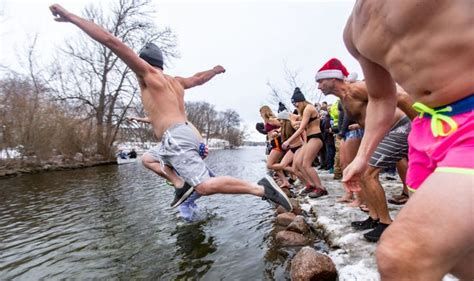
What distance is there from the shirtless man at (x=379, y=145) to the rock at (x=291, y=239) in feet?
1.94

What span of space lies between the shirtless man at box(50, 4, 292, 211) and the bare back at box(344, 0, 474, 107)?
2.41 meters

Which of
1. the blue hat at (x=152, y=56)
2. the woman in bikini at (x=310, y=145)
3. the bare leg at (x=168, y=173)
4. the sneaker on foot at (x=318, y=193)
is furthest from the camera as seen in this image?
the woman in bikini at (x=310, y=145)

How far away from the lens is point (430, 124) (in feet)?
3.93

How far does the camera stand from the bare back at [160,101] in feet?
12.1

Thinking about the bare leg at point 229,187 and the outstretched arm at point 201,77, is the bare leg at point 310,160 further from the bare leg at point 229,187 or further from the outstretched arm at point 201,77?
the bare leg at point 229,187

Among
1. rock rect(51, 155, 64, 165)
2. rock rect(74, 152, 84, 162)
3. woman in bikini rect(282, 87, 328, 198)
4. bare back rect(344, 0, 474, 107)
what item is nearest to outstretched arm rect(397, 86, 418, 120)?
bare back rect(344, 0, 474, 107)

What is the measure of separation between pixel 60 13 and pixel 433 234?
3.25 metres

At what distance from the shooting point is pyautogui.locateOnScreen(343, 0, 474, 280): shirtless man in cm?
86

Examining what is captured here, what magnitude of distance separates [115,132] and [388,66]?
25.7 metres

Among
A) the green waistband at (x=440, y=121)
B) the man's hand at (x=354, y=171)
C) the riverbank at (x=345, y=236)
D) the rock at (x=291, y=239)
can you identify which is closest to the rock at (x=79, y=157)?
the riverbank at (x=345, y=236)

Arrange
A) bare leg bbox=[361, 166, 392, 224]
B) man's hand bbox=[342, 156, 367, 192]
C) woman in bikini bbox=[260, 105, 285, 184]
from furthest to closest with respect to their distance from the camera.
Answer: woman in bikini bbox=[260, 105, 285, 184] < bare leg bbox=[361, 166, 392, 224] < man's hand bbox=[342, 156, 367, 192]

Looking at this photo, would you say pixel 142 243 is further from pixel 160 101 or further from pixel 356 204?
pixel 356 204

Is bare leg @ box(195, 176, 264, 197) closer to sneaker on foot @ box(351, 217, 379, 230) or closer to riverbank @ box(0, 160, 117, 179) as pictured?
sneaker on foot @ box(351, 217, 379, 230)

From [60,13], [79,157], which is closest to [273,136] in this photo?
[60,13]
